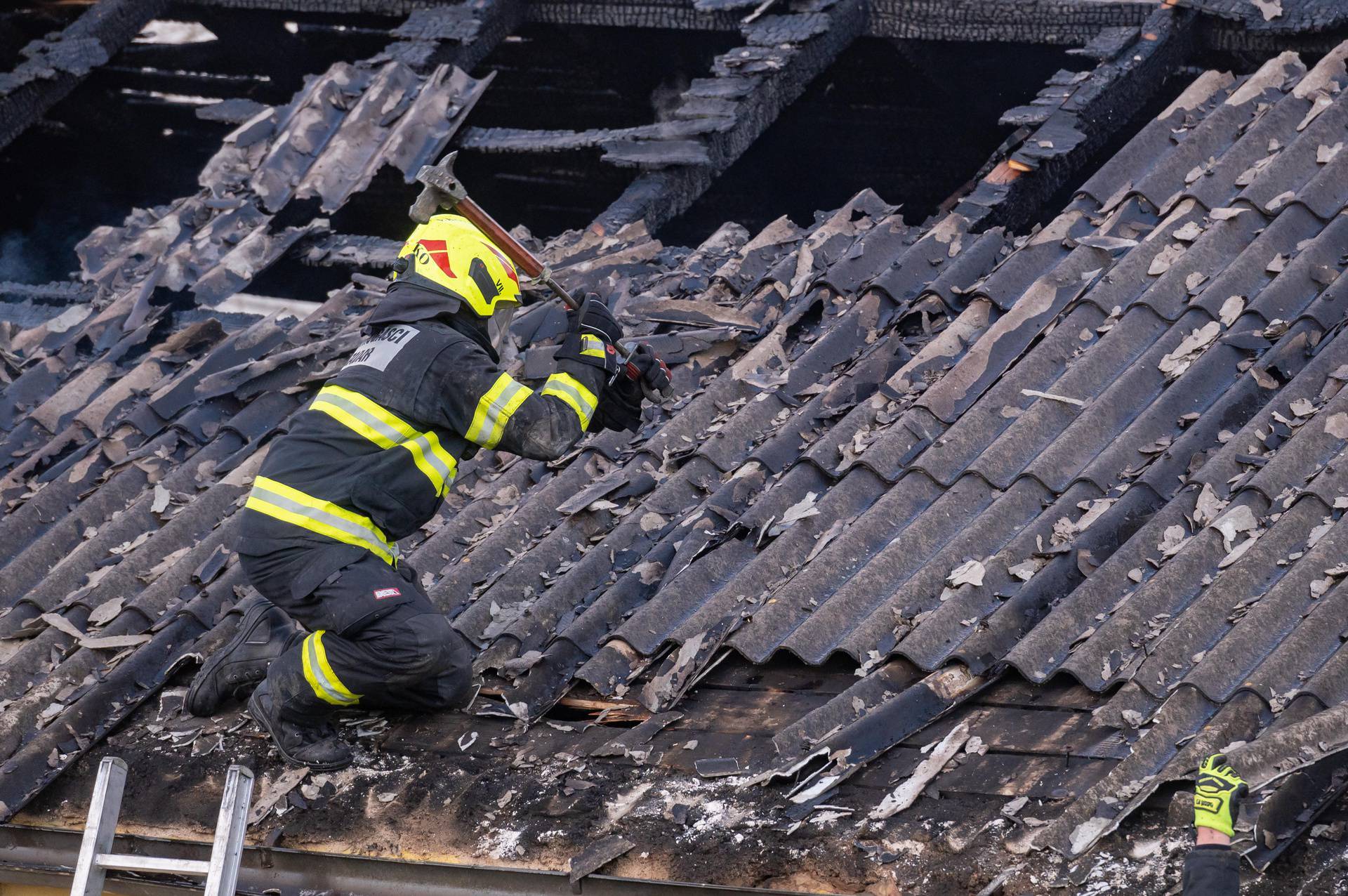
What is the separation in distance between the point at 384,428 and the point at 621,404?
0.85m

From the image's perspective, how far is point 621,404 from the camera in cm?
539

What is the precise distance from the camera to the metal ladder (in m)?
4.24

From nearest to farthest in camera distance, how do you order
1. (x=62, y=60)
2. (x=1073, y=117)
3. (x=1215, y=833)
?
1. (x=1215, y=833)
2. (x=1073, y=117)
3. (x=62, y=60)

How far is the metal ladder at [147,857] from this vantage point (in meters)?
4.24

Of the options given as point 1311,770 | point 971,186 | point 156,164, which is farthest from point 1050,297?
point 156,164

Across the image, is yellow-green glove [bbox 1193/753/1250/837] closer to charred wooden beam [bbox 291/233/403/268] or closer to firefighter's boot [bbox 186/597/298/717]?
firefighter's boot [bbox 186/597/298/717]

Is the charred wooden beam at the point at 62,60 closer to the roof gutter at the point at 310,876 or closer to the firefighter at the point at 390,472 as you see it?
the firefighter at the point at 390,472

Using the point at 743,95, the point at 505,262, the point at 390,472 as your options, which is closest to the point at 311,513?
the point at 390,472

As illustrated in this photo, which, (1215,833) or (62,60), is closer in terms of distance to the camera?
(1215,833)

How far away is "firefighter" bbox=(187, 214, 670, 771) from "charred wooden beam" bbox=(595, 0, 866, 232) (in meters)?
2.61

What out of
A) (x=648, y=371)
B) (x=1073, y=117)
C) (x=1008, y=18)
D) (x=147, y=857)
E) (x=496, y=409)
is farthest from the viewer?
(x=1008, y=18)

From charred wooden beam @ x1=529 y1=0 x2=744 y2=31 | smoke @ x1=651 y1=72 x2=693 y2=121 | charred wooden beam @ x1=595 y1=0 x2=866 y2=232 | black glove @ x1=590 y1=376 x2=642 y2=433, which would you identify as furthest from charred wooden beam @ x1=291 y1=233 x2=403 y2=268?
black glove @ x1=590 y1=376 x2=642 y2=433

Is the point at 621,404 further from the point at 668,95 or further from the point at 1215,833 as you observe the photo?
the point at 668,95

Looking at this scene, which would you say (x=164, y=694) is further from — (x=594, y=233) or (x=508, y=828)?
(x=594, y=233)
